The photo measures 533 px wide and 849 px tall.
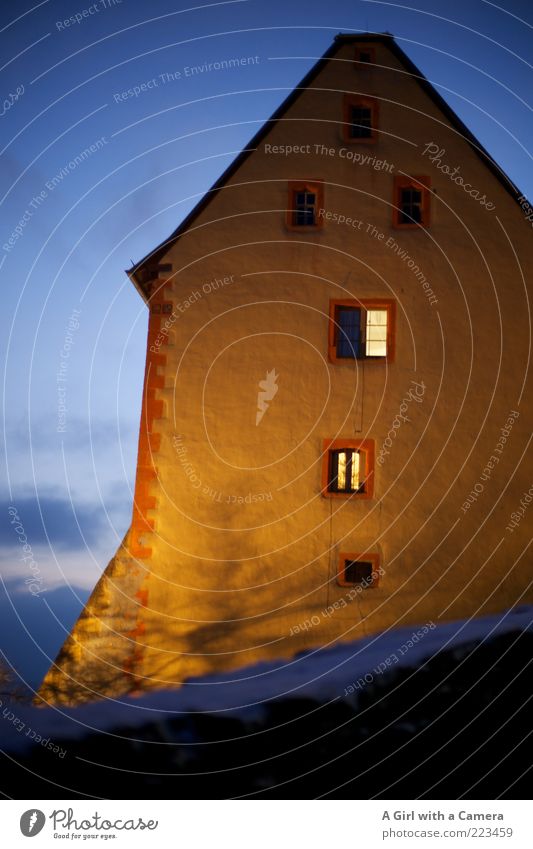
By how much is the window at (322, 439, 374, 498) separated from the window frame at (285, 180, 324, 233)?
5.29m

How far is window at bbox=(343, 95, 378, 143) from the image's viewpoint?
27.7 metres

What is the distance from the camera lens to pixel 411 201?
27609 mm

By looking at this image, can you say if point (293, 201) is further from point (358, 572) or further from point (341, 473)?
point (358, 572)

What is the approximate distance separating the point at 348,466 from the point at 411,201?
6.76 meters

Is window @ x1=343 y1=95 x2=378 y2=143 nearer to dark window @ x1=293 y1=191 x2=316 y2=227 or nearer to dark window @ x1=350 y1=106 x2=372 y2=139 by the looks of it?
dark window @ x1=350 y1=106 x2=372 y2=139

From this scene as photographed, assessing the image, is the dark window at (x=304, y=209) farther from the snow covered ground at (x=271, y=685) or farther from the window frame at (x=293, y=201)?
the snow covered ground at (x=271, y=685)

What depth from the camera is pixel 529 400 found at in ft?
88.0

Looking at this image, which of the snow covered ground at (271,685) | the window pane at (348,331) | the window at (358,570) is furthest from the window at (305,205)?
the snow covered ground at (271,685)

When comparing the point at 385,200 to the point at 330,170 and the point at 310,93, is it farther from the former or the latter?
the point at 310,93

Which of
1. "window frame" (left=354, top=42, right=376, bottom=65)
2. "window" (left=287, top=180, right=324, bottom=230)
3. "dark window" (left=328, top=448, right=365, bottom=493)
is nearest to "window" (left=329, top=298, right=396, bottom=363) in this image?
"window" (left=287, top=180, right=324, bottom=230)

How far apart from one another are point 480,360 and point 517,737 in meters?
10.4

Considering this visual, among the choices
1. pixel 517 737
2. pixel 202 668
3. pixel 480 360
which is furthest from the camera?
pixel 480 360

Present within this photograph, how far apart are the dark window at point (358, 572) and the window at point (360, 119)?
10308 millimetres

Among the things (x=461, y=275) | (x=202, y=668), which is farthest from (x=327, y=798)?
(x=461, y=275)
